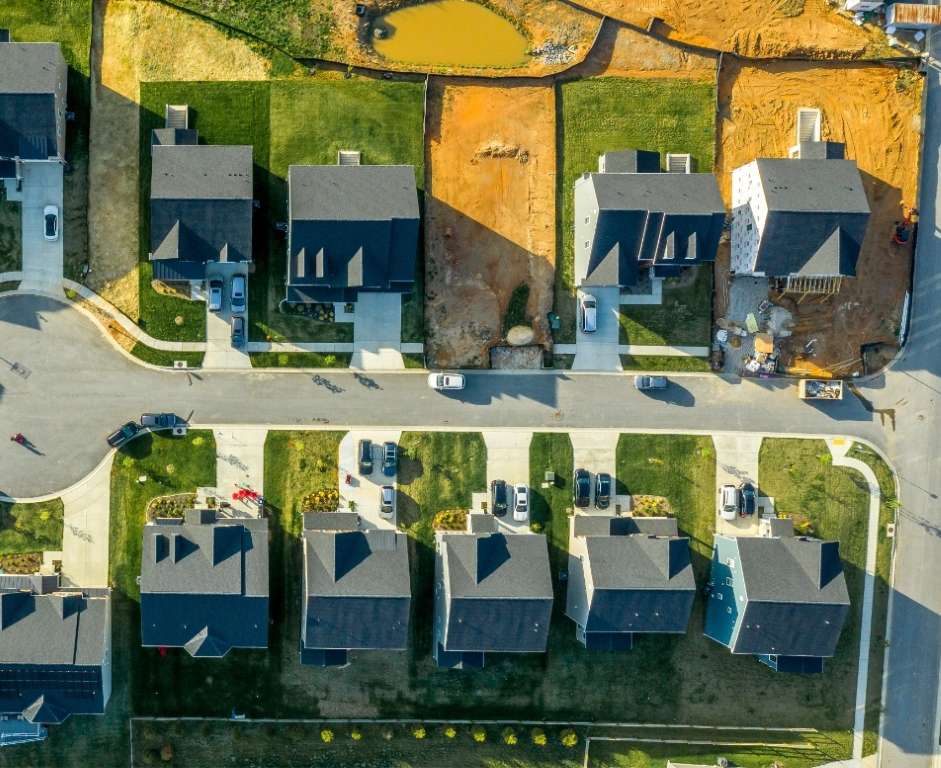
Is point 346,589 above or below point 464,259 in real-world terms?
below

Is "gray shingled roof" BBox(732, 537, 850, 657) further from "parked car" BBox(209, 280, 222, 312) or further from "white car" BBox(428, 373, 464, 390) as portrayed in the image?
"parked car" BBox(209, 280, 222, 312)

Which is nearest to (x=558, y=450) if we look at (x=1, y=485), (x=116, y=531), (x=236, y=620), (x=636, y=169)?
(x=636, y=169)

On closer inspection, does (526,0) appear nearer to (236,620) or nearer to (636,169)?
(636,169)

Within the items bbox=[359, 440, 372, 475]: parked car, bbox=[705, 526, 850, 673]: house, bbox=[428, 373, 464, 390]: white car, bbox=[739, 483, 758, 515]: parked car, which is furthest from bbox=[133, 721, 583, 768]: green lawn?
bbox=[428, 373, 464, 390]: white car

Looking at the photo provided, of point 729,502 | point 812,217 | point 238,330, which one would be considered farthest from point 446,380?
point 812,217

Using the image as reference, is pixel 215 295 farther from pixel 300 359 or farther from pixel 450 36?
pixel 450 36

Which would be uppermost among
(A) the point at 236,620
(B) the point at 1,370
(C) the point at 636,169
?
(C) the point at 636,169

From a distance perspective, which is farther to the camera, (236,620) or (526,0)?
(526,0)
